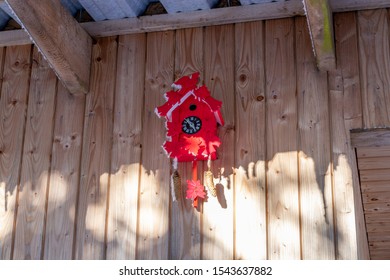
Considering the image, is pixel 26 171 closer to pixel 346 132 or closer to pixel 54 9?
pixel 54 9

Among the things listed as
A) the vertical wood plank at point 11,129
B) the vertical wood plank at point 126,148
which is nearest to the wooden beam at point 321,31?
the vertical wood plank at point 126,148

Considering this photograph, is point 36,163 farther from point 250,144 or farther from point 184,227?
point 250,144

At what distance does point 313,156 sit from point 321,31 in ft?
1.80

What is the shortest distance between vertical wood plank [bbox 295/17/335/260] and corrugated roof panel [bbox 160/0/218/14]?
0.44m

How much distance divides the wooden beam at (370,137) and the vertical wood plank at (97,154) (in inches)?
45.2

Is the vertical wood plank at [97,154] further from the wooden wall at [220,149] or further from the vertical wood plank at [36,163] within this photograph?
the vertical wood plank at [36,163]

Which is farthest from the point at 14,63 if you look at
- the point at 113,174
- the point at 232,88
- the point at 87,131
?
the point at 232,88

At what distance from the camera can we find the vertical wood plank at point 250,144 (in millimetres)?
3066

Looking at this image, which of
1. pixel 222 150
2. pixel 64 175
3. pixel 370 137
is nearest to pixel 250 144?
pixel 222 150

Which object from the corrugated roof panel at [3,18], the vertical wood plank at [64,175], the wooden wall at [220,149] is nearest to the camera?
the wooden wall at [220,149]

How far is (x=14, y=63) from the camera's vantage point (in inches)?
144

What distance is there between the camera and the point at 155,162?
10.8 feet

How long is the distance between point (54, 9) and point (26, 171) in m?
0.82
